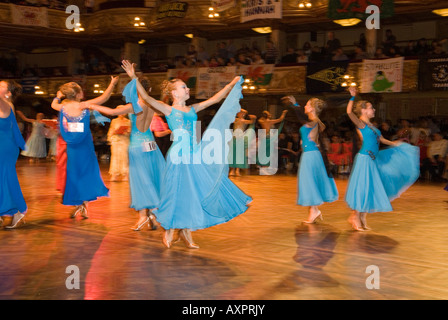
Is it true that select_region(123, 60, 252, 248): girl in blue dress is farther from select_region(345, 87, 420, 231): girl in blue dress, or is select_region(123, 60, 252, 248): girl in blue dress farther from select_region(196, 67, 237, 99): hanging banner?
select_region(196, 67, 237, 99): hanging banner

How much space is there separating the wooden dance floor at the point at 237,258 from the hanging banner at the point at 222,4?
14680 millimetres

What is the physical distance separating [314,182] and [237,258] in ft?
7.90

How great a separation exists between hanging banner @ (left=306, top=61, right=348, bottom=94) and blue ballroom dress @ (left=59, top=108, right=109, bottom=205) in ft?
41.0

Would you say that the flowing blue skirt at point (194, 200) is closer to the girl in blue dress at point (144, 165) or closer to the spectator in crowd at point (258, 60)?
the girl in blue dress at point (144, 165)

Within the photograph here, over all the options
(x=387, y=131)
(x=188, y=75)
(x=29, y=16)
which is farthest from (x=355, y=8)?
(x=29, y=16)

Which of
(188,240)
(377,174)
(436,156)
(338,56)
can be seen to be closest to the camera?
(188,240)

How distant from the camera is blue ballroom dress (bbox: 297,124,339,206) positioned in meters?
7.25

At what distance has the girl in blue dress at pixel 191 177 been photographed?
17.8 ft

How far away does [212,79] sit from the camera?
21.0 metres

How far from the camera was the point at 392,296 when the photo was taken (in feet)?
13.3

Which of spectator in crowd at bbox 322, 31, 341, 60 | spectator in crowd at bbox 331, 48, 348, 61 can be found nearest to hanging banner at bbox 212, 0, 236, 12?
spectator in crowd at bbox 322, 31, 341, 60

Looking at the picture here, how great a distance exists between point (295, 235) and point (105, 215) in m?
3.03

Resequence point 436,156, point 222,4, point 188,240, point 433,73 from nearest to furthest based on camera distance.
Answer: point 188,240, point 436,156, point 433,73, point 222,4

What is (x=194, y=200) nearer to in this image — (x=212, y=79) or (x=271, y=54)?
(x=212, y=79)
